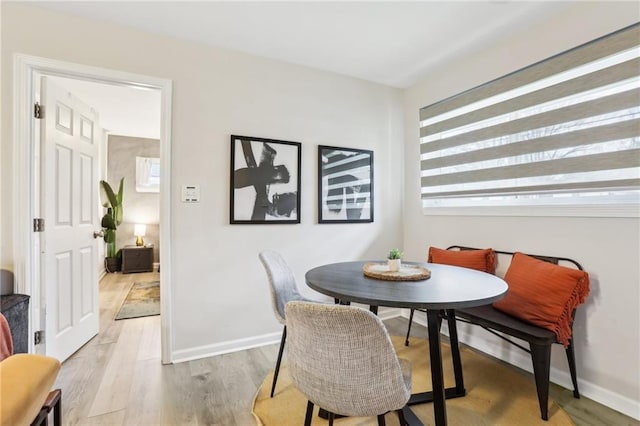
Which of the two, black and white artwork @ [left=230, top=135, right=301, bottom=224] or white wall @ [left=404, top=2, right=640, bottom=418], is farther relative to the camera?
black and white artwork @ [left=230, top=135, right=301, bottom=224]

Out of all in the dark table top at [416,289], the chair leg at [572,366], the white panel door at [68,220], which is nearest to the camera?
the dark table top at [416,289]

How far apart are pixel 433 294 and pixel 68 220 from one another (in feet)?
8.73

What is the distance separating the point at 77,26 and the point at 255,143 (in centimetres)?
138

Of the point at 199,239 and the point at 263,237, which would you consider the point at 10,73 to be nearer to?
the point at 199,239

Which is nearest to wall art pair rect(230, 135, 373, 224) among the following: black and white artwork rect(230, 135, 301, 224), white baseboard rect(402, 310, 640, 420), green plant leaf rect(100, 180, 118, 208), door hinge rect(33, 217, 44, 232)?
black and white artwork rect(230, 135, 301, 224)

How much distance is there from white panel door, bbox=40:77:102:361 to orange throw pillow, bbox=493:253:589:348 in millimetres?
2991

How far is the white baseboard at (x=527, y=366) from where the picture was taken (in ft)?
5.83

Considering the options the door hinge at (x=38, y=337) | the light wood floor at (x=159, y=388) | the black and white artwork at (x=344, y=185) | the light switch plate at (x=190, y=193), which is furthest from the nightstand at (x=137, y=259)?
the black and white artwork at (x=344, y=185)

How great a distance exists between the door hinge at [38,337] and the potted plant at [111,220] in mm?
3483

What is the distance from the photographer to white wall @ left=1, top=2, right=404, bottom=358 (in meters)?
2.06

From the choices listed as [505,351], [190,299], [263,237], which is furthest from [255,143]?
[505,351]

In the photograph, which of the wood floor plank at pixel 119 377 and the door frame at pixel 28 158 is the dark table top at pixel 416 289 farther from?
the door frame at pixel 28 158

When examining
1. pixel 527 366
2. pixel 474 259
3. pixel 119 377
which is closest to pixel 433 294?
pixel 474 259

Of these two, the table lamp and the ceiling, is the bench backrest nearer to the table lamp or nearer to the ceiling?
the ceiling
